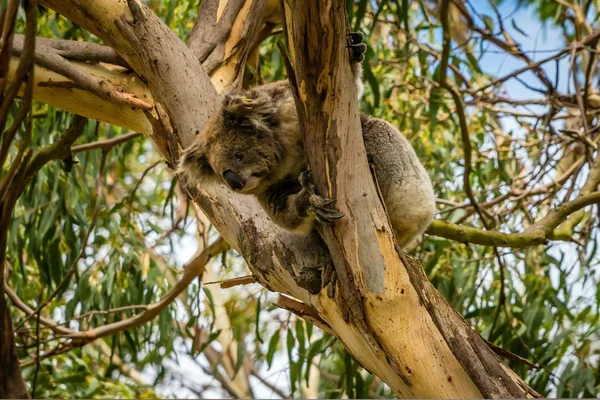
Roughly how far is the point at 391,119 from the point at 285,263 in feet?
9.41

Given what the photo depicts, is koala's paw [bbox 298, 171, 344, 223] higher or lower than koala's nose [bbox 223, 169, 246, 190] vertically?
lower

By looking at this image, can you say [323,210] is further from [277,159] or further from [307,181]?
[277,159]

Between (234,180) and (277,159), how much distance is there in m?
0.17

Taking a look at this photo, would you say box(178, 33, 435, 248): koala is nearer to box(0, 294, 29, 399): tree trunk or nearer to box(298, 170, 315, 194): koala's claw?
box(298, 170, 315, 194): koala's claw

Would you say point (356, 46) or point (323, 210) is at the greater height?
point (356, 46)

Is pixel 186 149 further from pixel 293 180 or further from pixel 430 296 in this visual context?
pixel 430 296

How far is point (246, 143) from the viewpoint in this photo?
6.90 ft

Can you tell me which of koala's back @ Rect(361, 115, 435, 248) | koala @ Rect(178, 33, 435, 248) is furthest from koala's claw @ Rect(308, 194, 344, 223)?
koala's back @ Rect(361, 115, 435, 248)

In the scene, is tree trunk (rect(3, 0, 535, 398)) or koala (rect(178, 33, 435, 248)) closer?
tree trunk (rect(3, 0, 535, 398))

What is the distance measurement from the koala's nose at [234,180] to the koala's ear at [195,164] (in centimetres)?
15

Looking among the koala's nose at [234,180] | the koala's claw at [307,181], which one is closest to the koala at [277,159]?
the koala's nose at [234,180]

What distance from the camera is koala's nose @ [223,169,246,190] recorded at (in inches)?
79.7

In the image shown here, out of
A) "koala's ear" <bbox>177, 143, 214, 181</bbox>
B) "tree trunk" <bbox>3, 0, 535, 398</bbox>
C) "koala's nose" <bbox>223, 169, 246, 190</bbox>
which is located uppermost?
"koala's ear" <bbox>177, 143, 214, 181</bbox>

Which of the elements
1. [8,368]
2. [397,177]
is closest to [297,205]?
[397,177]
